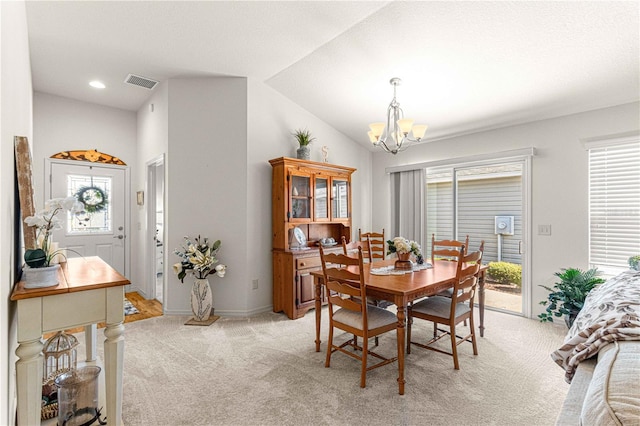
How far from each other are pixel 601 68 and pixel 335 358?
3.40m

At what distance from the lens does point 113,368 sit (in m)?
1.72

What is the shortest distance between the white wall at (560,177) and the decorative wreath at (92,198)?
560 centimetres

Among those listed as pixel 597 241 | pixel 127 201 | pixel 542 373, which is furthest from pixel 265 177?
pixel 597 241

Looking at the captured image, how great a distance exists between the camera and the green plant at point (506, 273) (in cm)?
391

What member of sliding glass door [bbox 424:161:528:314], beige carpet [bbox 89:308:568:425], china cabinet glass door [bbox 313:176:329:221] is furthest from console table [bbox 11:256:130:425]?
sliding glass door [bbox 424:161:528:314]

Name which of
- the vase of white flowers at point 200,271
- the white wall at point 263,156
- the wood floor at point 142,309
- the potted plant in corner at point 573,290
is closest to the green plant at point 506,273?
the potted plant in corner at point 573,290

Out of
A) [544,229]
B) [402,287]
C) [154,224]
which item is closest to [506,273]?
[544,229]

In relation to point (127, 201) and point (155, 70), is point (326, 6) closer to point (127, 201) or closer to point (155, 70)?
point (155, 70)

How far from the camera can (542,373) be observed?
243 centimetres

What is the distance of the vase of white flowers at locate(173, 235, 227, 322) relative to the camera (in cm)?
357

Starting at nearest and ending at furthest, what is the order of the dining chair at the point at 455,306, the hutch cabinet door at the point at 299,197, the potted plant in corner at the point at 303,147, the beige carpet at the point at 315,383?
1. the beige carpet at the point at 315,383
2. the dining chair at the point at 455,306
3. the hutch cabinet door at the point at 299,197
4. the potted plant in corner at the point at 303,147

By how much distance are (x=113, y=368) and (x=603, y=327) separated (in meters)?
2.39

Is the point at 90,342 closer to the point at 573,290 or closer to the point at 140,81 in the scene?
the point at 140,81

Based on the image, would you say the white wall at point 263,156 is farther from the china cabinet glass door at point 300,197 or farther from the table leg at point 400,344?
the table leg at point 400,344
